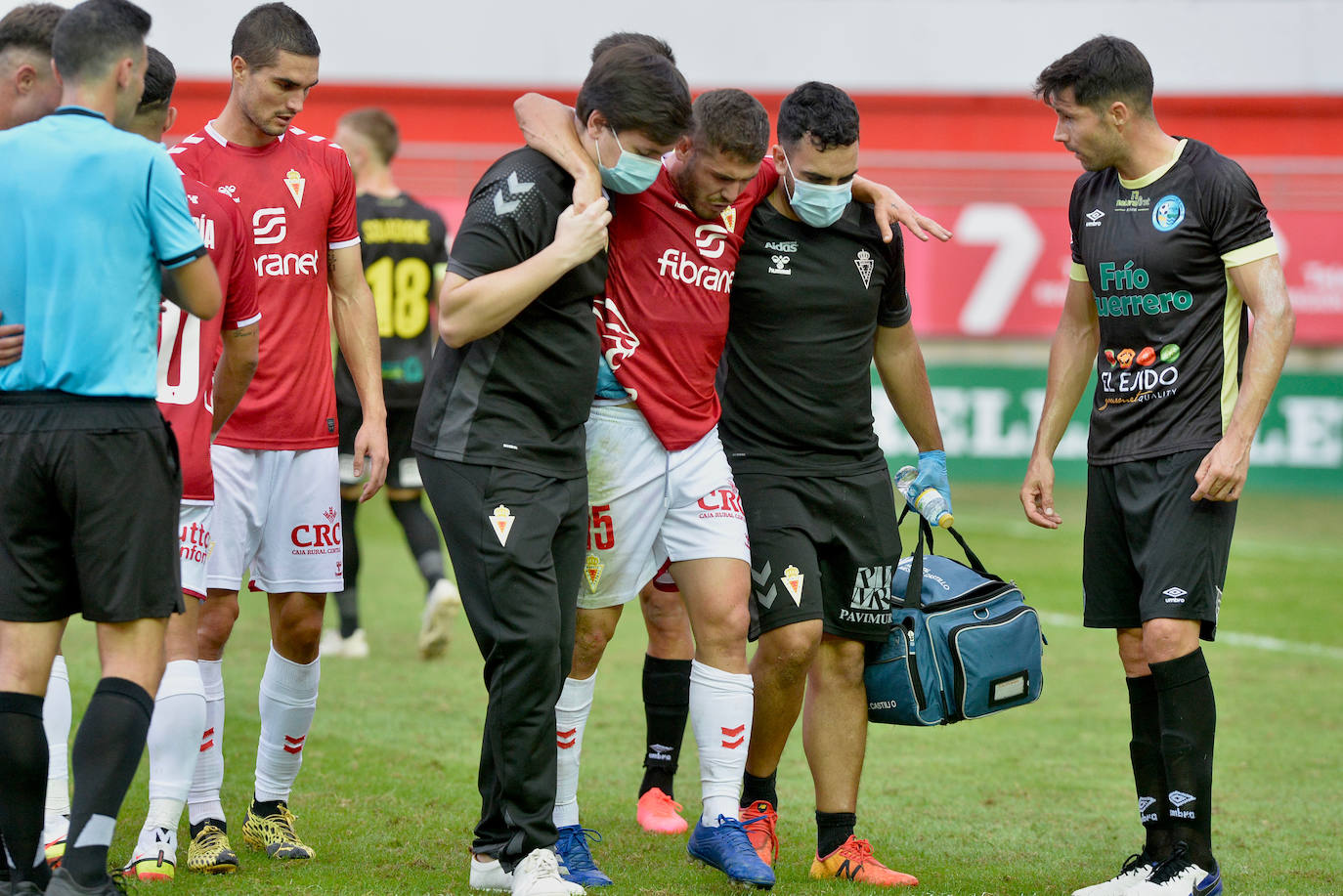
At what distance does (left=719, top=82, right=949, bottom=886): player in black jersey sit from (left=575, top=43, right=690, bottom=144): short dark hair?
0.63m

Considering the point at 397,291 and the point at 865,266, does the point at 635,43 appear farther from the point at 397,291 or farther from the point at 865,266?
the point at 397,291

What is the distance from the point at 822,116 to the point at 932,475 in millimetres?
1316

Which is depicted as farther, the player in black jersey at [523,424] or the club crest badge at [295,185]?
the club crest badge at [295,185]

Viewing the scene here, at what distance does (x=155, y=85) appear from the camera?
14.3 feet

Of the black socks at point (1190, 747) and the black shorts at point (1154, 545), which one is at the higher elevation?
the black shorts at point (1154, 545)

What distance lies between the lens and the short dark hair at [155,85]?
432cm

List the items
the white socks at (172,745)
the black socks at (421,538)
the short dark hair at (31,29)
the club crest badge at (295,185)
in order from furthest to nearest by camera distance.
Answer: the black socks at (421,538), the club crest badge at (295,185), the white socks at (172,745), the short dark hair at (31,29)

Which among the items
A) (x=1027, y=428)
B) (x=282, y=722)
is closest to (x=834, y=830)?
(x=282, y=722)

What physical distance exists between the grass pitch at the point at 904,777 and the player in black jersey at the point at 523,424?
474 mm

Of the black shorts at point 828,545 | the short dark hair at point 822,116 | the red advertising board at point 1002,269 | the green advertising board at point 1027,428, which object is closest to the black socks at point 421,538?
the black shorts at point 828,545

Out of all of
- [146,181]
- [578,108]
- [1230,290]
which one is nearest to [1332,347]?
[1230,290]

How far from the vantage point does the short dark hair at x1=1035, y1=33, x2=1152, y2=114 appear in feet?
15.6

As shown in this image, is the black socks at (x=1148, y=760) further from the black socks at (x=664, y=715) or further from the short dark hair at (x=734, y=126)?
the short dark hair at (x=734, y=126)

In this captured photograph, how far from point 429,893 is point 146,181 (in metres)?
2.14
